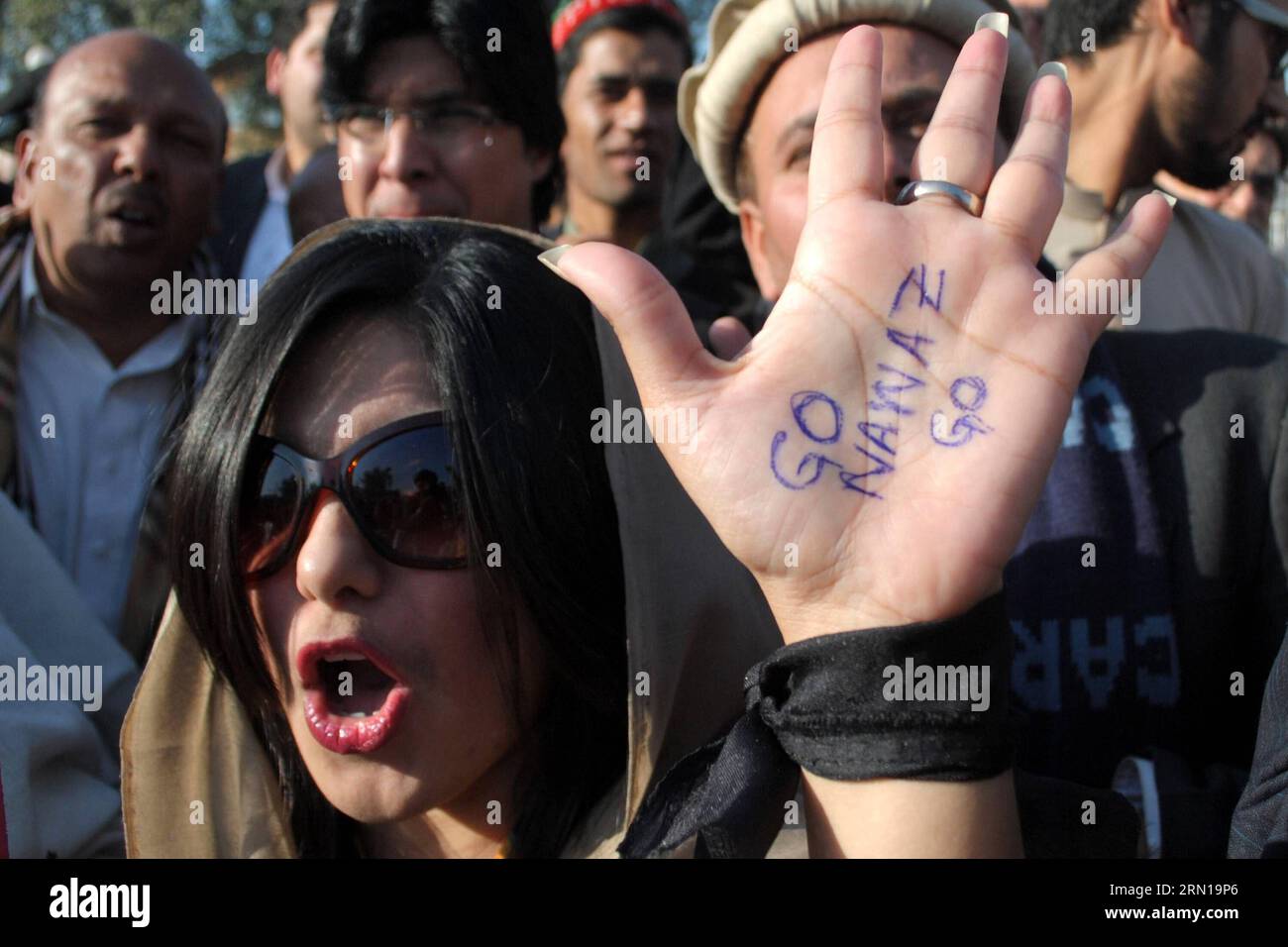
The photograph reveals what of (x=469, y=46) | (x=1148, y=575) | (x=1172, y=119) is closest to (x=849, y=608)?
(x=1148, y=575)

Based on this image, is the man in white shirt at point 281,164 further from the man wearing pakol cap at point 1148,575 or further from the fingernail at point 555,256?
the man wearing pakol cap at point 1148,575

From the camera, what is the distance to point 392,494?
1.57m

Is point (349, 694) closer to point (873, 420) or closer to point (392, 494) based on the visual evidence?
point (392, 494)

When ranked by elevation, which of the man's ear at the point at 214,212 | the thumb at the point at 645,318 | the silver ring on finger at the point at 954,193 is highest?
the man's ear at the point at 214,212

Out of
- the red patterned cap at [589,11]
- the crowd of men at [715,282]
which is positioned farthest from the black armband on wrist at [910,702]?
the red patterned cap at [589,11]

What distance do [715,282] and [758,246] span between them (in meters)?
1.00

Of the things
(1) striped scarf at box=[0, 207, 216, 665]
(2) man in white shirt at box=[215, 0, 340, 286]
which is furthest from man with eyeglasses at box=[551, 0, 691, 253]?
(1) striped scarf at box=[0, 207, 216, 665]

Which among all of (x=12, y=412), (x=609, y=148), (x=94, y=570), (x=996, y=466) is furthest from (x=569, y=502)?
(x=609, y=148)

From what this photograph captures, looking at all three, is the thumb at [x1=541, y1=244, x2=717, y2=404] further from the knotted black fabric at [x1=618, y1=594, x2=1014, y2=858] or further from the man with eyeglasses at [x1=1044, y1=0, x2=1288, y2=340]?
the man with eyeglasses at [x1=1044, y1=0, x2=1288, y2=340]

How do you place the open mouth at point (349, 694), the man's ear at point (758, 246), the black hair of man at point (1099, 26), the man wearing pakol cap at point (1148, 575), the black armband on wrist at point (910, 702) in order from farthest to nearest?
the black hair of man at point (1099, 26) < the man's ear at point (758, 246) < the man wearing pakol cap at point (1148, 575) < the open mouth at point (349, 694) < the black armband on wrist at point (910, 702)

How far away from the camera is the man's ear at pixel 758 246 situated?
2512mm
